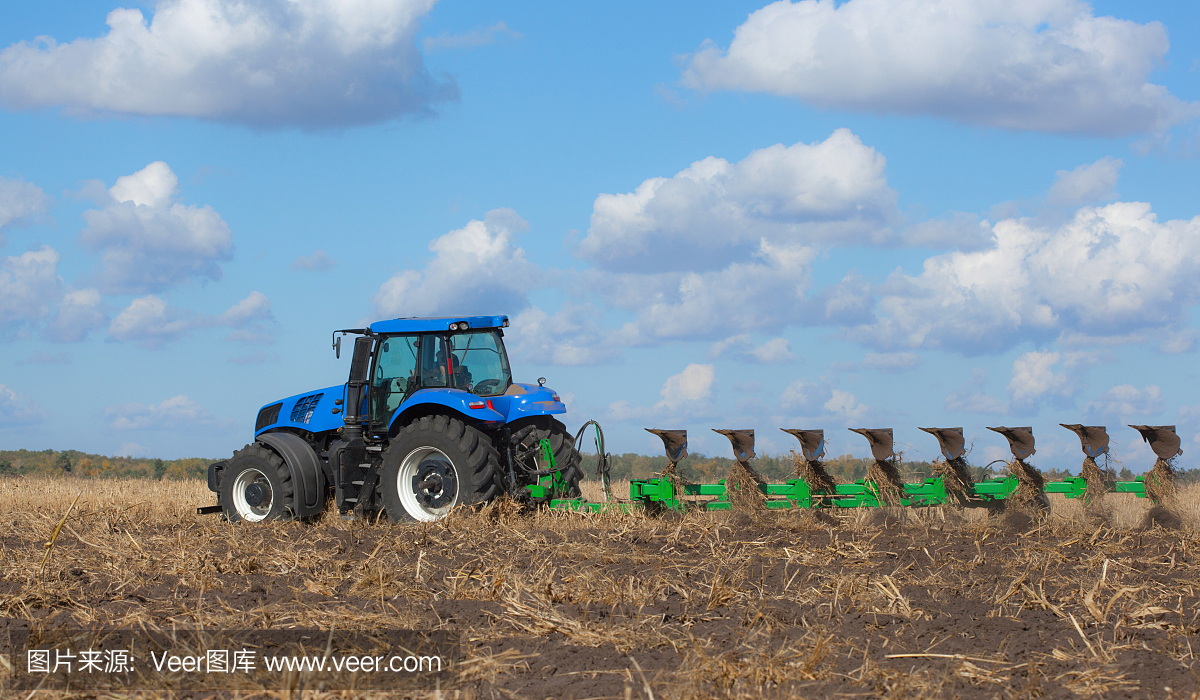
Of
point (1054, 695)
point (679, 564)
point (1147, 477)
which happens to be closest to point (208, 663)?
point (679, 564)

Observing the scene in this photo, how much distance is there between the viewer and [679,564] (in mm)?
6906

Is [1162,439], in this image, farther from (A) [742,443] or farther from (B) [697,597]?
(B) [697,597]

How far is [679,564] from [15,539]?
6.98 m

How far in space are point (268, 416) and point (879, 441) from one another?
6.91m

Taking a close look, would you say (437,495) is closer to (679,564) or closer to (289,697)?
(679,564)

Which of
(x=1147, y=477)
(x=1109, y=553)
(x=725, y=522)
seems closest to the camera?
(x=1109, y=553)

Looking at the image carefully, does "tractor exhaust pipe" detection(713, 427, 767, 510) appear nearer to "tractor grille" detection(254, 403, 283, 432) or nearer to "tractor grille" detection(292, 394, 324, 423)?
"tractor grille" detection(292, 394, 324, 423)

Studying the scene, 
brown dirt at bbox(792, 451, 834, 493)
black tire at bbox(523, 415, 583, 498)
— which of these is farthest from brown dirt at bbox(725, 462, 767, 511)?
black tire at bbox(523, 415, 583, 498)

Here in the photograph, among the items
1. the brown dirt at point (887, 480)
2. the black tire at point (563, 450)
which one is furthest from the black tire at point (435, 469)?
the brown dirt at point (887, 480)

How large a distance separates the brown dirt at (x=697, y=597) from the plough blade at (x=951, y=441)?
623 mm

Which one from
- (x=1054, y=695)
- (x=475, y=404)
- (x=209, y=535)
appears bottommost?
(x=1054, y=695)

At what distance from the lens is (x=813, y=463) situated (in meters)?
9.16

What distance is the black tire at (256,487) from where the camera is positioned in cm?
1000

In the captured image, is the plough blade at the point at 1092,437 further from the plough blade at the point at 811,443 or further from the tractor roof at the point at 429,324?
the tractor roof at the point at 429,324
